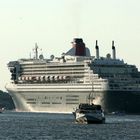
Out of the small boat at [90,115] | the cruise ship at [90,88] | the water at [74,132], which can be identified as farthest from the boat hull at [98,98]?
the water at [74,132]

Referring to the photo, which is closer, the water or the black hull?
the water

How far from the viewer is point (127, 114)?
188000 millimetres

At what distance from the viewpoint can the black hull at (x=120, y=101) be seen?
187750 mm

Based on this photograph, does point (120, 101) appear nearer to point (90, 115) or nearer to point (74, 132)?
point (90, 115)

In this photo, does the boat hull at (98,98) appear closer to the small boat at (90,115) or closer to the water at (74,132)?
the small boat at (90,115)

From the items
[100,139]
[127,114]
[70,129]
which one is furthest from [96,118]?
[127,114]

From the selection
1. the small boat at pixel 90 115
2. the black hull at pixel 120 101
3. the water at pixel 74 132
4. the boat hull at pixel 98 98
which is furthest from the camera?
the boat hull at pixel 98 98

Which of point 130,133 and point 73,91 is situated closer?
point 130,133

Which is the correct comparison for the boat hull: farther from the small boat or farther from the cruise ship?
the small boat

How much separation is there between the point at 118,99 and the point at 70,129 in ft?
212

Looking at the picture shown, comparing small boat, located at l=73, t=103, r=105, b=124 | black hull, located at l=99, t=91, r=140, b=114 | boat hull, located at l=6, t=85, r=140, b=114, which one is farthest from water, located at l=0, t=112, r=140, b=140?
boat hull, located at l=6, t=85, r=140, b=114

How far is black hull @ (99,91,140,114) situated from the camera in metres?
188

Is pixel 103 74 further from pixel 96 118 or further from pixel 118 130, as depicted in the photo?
pixel 118 130

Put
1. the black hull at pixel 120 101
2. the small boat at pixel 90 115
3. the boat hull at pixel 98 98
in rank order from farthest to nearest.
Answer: the boat hull at pixel 98 98 < the black hull at pixel 120 101 < the small boat at pixel 90 115
